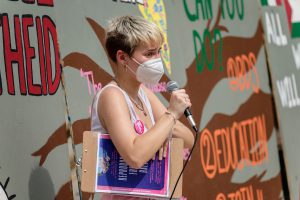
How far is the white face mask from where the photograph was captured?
3686 mm

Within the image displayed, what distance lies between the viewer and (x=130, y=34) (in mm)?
3627

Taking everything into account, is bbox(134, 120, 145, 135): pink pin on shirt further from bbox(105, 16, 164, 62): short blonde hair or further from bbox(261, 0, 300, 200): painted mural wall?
bbox(261, 0, 300, 200): painted mural wall

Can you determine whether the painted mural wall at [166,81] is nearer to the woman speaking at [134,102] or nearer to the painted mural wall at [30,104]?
the painted mural wall at [30,104]

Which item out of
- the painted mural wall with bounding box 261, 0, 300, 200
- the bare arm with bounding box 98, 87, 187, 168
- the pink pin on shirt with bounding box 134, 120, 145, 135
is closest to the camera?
the bare arm with bounding box 98, 87, 187, 168

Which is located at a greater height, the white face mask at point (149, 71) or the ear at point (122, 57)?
the ear at point (122, 57)

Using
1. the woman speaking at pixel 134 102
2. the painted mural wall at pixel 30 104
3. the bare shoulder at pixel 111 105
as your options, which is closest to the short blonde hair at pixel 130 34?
the woman speaking at pixel 134 102

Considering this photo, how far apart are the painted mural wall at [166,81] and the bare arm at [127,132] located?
2.43 ft

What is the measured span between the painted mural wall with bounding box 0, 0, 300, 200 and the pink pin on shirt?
0.79 m

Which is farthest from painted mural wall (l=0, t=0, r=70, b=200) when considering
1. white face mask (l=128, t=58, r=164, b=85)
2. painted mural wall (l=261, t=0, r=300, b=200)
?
painted mural wall (l=261, t=0, r=300, b=200)

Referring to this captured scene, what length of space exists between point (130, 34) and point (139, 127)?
44cm

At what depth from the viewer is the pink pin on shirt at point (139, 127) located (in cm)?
359

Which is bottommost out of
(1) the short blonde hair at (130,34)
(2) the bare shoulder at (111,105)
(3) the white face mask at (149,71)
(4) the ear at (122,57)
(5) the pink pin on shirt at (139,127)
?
(5) the pink pin on shirt at (139,127)

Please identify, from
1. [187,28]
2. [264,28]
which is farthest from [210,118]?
[264,28]

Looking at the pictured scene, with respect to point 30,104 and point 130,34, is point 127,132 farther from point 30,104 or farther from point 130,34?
point 30,104
